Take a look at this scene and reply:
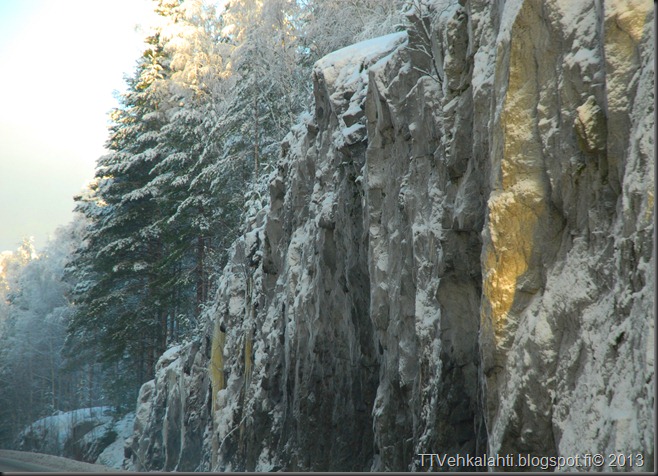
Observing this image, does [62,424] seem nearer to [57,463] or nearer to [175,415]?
[175,415]

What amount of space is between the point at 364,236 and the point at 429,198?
120 inches

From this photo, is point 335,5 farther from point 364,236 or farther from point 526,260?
point 526,260

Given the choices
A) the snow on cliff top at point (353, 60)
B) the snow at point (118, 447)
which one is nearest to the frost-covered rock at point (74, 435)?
the snow at point (118, 447)

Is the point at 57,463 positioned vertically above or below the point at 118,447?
above

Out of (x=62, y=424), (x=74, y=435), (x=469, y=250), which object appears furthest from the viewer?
(x=62, y=424)

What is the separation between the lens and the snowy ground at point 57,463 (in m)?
16.9

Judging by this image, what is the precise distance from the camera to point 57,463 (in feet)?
66.1

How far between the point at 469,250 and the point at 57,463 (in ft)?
44.6

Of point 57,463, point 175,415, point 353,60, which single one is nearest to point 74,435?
point 175,415

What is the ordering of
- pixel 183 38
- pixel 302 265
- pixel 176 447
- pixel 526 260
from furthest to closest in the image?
pixel 183 38 < pixel 176 447 < pixel 302 265 < pixel 526 260

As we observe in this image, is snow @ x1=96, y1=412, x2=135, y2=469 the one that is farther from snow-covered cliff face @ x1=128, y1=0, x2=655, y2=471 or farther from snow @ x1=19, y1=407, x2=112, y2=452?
snow-covered cliff face @ x1=128, y1=0, x2=655, y2=471

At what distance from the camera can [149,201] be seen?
38.2 meters

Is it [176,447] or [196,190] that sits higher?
[196,190]

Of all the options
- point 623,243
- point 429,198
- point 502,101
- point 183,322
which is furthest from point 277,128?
point 623,243
